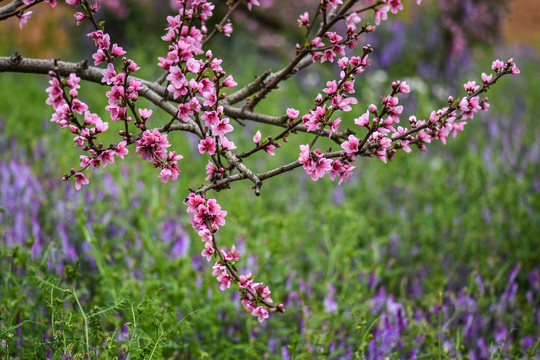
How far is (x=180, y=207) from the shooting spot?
374 centimetres

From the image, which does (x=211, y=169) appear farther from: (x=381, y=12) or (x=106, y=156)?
(x=381, y=12)

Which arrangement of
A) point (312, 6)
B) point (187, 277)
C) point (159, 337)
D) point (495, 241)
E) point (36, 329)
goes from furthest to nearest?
point (312, 6)
point (495, 241)
point (187, 277)
point (36, 329)
point (159, 337)

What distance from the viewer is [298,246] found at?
136 inches

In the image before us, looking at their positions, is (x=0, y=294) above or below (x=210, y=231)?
above

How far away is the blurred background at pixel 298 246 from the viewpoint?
2246 millimetres

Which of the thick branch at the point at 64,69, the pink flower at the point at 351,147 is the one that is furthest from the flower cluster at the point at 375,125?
the thick branch at the point at 64,69

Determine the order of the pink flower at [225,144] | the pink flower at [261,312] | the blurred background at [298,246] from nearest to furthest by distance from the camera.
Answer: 1. the pink flower at [261,312]
2. the pink flower at [225,144]
3. the blurred background at [298,246]

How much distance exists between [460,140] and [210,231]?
183 inches

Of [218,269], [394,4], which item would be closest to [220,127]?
[218,269]

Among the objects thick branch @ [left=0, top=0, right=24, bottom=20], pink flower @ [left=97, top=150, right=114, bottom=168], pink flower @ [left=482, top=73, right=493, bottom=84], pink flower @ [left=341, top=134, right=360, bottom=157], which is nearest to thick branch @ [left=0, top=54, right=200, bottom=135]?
thick branch @ [left=0, top=0, right=24, bottom=20]

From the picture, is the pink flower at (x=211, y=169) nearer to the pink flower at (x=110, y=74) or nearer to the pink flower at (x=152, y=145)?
the pink flower at (x=152, y=145)

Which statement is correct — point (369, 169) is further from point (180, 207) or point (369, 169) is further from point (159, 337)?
point (159, 337)

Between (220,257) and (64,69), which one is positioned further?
(64,69)

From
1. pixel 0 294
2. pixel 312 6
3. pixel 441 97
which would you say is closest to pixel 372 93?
pixel 441 97
